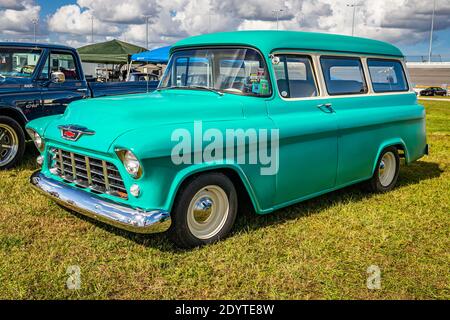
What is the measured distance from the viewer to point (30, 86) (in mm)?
6520

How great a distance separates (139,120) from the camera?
347 centimetres

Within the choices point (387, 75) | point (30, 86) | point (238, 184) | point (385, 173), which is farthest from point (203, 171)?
point (30, 86)

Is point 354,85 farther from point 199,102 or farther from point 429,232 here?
point 199,102

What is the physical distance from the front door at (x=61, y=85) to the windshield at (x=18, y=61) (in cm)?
18

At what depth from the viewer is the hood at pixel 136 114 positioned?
342 cm

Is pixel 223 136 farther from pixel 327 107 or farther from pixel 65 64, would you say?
pixel 65 64

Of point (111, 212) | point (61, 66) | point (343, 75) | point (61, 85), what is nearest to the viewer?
point (111, 212)

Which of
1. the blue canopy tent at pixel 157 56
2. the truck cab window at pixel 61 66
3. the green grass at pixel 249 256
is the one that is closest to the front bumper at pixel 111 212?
the green grass at pixel 249 256

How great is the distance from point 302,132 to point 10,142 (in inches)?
169

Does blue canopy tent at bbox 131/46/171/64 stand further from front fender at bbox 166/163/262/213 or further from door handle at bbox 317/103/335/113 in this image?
front fender at bbox 166/163/262/213

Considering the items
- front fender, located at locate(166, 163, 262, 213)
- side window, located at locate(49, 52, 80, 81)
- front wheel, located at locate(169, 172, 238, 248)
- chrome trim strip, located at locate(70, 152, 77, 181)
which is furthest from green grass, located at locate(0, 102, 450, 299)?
side window, located at locate(49, 52, 80, 81)

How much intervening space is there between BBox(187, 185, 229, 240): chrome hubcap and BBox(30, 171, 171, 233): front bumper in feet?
1.32

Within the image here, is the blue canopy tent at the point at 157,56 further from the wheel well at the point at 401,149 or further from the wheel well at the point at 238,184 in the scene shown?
the wheel well at the point at 238,184
